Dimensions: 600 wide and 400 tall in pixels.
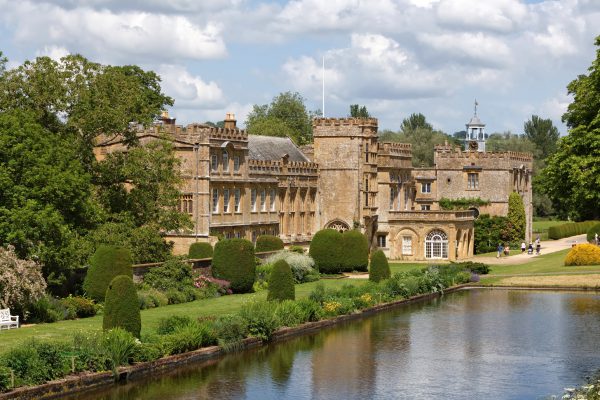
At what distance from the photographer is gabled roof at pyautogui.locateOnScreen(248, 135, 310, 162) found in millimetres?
65125

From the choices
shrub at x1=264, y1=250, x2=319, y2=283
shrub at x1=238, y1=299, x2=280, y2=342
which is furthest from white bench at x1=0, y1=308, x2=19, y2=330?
shrub at x1=264, y1=250, x2=319, y2=283

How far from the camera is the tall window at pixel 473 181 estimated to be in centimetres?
7625

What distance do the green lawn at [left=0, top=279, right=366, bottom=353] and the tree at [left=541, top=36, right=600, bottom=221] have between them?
10973 millimetres

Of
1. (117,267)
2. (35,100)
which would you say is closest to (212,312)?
(117,267)

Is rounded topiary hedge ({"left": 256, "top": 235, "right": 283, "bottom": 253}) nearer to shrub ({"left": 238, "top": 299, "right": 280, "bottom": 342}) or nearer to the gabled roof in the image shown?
the gabled roof

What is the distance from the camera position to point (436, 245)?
217ft

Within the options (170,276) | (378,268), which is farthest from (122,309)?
(378,268)

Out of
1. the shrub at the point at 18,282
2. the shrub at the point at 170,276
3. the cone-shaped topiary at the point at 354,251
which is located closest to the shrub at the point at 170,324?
the shrub at the point at 18,282

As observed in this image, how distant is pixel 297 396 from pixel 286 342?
326 inches

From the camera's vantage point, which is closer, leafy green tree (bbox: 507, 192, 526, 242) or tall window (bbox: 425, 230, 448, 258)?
tall window (bbox: 425, 230, 448, 258)

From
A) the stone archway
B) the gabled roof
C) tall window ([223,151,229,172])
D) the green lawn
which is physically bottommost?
the green lawn

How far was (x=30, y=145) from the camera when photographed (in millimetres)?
37875

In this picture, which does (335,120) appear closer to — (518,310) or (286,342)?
(518,310)

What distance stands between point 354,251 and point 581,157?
51.2ft
